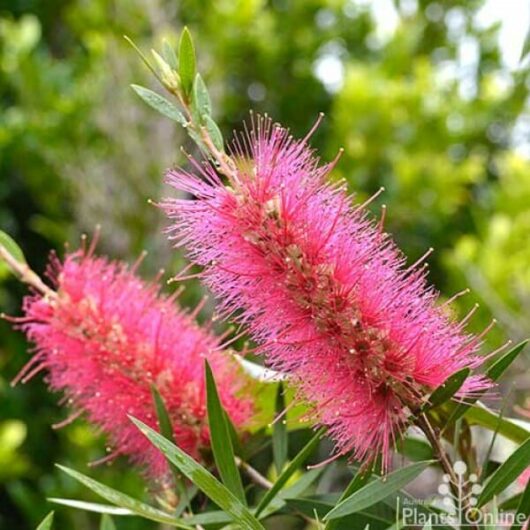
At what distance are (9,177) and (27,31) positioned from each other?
22.5 inches

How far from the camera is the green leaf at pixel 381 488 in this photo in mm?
618

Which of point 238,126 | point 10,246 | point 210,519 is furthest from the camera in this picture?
point 238,126

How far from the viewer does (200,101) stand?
66 cm

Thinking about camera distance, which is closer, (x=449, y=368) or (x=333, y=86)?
(x=449, y=368)

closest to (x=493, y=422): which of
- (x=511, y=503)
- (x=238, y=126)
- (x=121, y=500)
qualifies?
(x=511, y=503)

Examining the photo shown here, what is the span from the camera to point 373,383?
625 mm

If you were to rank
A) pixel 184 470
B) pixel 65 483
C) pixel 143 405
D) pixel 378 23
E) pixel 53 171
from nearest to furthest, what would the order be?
pixel 184 470 → pixel 143 405 → pixel 65 483 → pixel 53 171 → pixel 378 23

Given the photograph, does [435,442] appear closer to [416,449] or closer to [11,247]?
[416,449]

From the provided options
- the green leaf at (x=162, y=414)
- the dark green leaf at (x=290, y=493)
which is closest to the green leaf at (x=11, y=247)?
the green leaf at (x=162, y=414)

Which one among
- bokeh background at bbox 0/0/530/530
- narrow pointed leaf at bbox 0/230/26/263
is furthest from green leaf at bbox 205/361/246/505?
bokeh background at bbox 0/0/530/530

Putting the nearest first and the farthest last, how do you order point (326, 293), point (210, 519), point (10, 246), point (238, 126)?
point (326, 293) → point (210, 519) → point (10, 246) → point (238, 126)

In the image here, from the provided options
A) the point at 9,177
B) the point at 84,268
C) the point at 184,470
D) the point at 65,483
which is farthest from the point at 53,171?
the point at 184,470

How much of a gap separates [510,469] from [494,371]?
63 millimetres

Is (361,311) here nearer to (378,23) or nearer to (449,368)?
(449,368)
